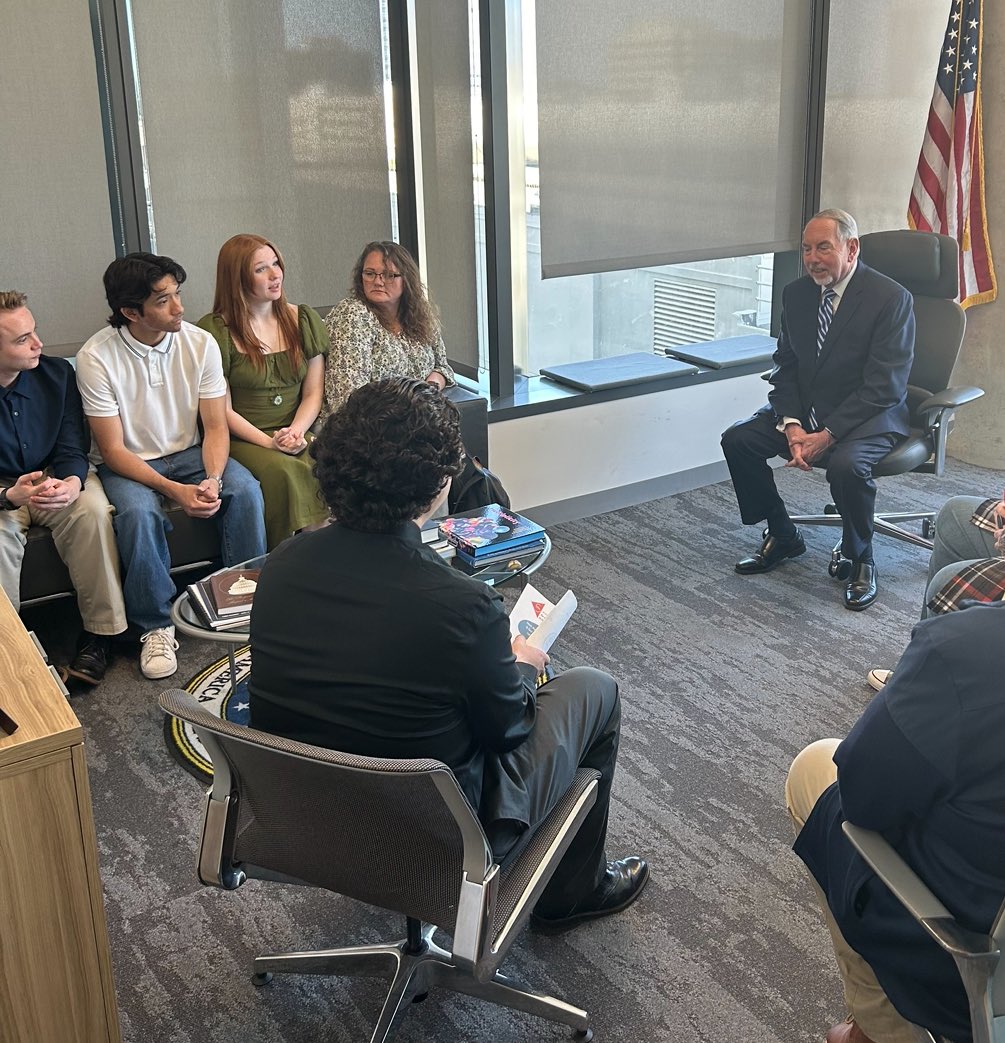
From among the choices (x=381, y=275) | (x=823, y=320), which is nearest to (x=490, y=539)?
(x=381, y=275)

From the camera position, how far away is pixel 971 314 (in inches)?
201

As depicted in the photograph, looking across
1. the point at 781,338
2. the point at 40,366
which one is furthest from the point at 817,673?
the point at 40,366

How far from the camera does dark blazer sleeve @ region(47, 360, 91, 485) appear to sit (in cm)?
340

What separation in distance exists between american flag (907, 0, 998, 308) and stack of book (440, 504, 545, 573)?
289 cm

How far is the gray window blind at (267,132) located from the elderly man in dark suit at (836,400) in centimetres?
162

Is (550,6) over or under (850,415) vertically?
over

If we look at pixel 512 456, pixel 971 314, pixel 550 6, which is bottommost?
pixel 512 456

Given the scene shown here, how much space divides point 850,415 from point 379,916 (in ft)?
7.86

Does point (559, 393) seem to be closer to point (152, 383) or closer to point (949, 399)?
point (949, 399)

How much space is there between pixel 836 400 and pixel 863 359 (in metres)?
0.17

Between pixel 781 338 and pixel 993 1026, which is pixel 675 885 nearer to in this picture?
pixel 993 1026

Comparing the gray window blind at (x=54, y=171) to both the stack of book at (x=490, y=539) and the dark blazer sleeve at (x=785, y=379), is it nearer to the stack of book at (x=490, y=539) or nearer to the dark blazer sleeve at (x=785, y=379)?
the stack of book at (x=490, y=539)

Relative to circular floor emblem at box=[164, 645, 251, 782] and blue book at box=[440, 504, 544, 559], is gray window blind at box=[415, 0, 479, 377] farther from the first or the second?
circular floor emblem at box=[164, 645, 251, 782]

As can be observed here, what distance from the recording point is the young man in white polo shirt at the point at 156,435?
3.38 metres
